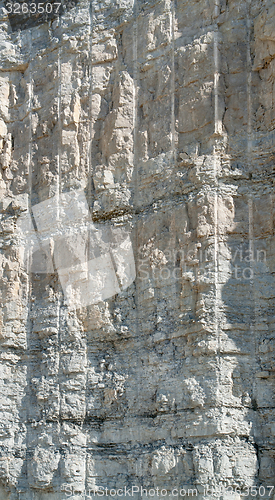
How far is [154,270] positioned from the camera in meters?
8.67

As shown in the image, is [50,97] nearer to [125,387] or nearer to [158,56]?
[158,56]

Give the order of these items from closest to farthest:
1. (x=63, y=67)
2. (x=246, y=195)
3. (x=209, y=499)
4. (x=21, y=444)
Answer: (x=209, y=499) → (x=246, y=195) → (x=21, y=444) → (x=63, y=67)

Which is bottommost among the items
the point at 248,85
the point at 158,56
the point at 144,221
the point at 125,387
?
the point at 125,387

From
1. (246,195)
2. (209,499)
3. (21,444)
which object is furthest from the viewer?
(21,444)

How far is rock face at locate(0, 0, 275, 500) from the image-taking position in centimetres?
791

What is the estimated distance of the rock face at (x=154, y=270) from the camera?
7.91m

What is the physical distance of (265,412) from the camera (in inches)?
306

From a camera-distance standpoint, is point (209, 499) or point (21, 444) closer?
point (209, 499)

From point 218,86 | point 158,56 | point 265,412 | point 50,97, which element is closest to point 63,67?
point 50,97

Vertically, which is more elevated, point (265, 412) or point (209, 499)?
point (265, 412)

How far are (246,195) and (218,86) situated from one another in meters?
1.25

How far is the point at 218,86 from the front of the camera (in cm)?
863

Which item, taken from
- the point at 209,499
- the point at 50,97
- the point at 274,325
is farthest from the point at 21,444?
the point at 50,97

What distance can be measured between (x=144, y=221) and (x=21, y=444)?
2862 millimetres
